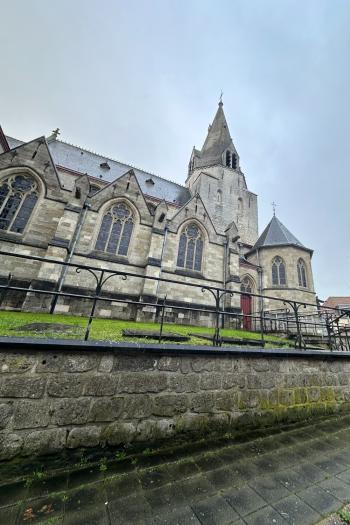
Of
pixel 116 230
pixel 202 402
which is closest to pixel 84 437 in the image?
pixel 202 402

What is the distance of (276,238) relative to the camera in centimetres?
1920

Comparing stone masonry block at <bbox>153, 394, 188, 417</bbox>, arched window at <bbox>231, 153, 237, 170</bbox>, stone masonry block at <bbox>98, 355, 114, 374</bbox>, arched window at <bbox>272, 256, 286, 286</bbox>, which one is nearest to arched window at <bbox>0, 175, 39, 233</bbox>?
stone masonry block at <bbox>98, 355, 114, 374</bbox>

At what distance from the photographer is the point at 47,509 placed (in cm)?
170

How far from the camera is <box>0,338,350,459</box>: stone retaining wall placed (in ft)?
7.63

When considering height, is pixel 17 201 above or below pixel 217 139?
below

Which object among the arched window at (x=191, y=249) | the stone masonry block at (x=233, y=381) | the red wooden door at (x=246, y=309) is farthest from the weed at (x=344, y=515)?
the red wooden door at (x=246, y=309)

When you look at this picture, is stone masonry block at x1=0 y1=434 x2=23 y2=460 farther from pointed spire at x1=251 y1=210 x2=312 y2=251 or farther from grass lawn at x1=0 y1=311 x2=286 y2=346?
pointed spire at x1=251 y1=210 x2=312 y2=251

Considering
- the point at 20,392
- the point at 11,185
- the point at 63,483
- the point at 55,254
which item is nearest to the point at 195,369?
the point at 63,483

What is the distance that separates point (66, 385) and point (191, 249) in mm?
12105

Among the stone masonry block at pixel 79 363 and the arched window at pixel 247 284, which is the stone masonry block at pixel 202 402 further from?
the arched window at pixel 247 284

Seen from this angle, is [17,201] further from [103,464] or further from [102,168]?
[103,464]

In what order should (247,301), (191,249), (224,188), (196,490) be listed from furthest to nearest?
1. (224,188)
2. (247,301)
3. (191,249)
4. (196,490)

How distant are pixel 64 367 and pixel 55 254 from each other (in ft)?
29.8

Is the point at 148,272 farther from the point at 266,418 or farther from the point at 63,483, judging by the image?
the point at 63,483
